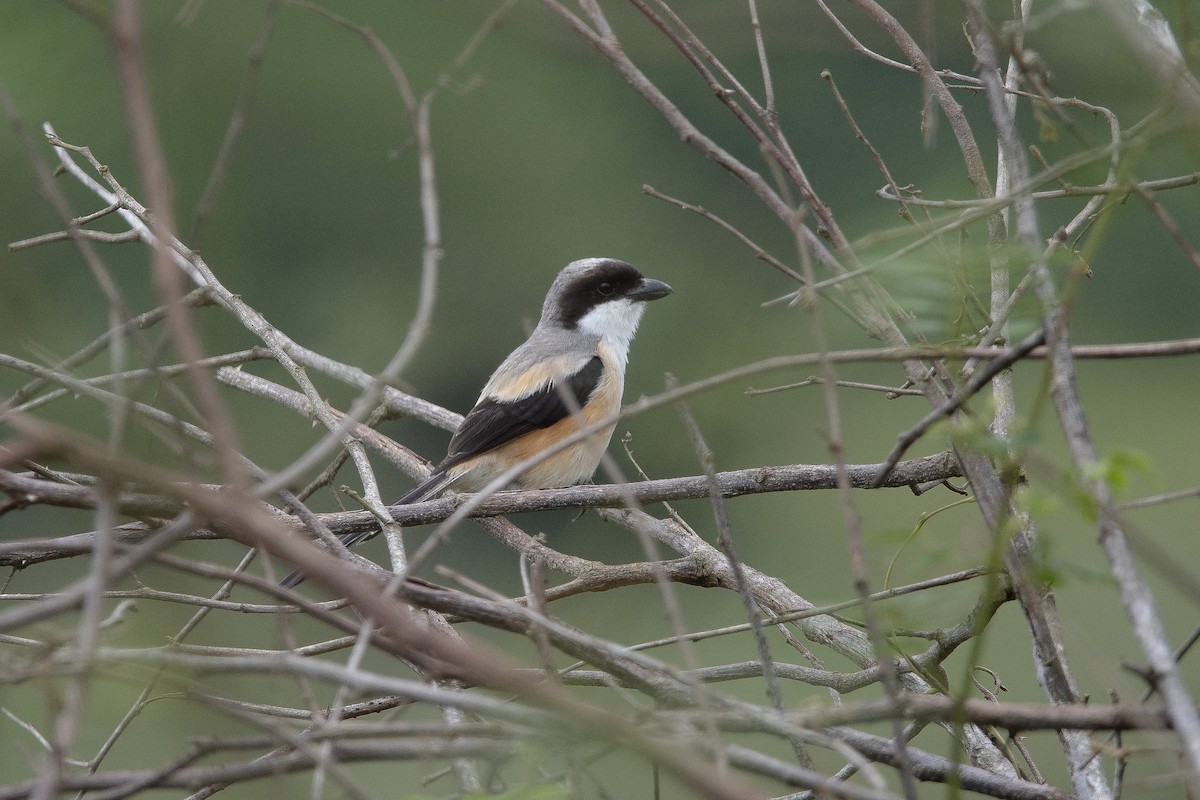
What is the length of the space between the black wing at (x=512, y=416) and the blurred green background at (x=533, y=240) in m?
6.04

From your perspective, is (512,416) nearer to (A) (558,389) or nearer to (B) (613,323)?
(A) (558,389)

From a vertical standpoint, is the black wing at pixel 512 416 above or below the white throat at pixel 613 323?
below

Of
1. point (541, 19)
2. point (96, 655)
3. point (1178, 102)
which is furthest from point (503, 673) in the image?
point (541, 19)

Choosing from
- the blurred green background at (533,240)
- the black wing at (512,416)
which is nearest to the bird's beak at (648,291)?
the black wing at (512,416)

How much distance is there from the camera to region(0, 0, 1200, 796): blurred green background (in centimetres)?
1438

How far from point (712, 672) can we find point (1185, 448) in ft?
52.1

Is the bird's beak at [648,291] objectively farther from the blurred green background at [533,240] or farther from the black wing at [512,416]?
the blurred green background at [533,240]

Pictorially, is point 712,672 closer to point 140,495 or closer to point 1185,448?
point 140,495

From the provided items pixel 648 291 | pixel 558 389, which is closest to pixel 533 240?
pixel 648 291

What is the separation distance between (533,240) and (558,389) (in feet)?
51.9

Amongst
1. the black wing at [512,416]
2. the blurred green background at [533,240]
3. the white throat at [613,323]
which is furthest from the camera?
the blurred green background at [533,240]

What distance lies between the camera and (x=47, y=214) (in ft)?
60.2

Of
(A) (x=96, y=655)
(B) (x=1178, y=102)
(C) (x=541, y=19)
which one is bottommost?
(A) (x=96, y=655)

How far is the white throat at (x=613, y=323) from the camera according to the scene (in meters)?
5.40
